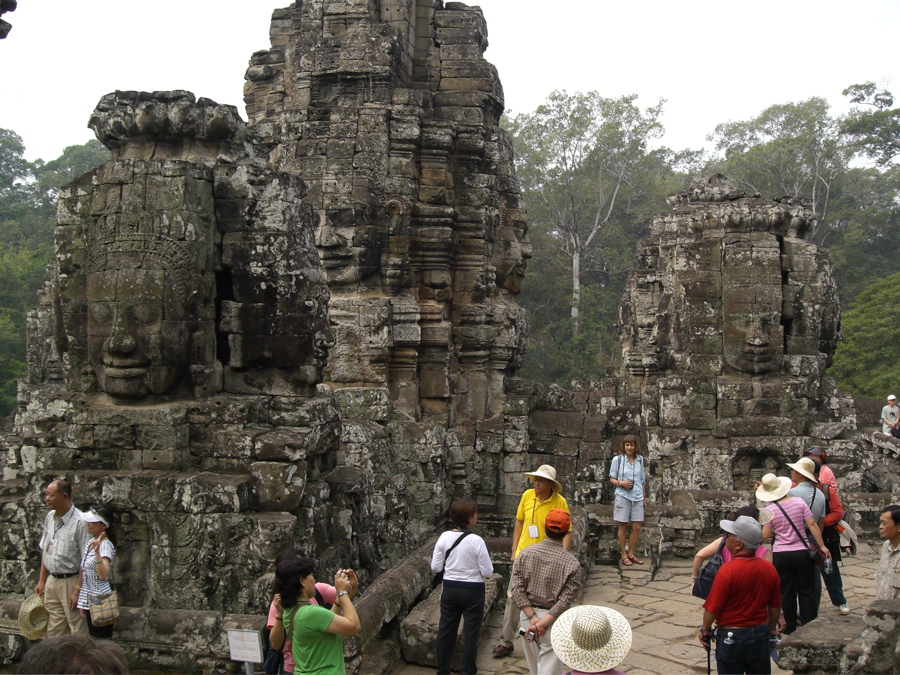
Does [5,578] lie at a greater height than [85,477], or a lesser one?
lesser

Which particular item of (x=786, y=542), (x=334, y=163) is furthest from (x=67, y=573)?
(x=334, y=163)

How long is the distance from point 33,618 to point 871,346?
2507 cm

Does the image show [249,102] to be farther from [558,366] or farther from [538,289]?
[538,289]

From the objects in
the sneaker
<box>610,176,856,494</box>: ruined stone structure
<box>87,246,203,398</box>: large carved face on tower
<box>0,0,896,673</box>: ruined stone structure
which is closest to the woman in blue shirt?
<box>0,0,896,673</box>: ruined stone structure

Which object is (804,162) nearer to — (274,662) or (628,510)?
(628,510)

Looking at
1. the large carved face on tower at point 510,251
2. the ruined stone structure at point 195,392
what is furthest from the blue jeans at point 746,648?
the large carved face on tower at point 510,251

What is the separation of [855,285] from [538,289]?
1212 centimetres

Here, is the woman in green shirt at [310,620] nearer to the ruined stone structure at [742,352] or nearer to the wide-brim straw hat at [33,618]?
the wide-brim straw hat at [33,618]

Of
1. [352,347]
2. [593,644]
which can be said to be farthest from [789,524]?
[352,347]

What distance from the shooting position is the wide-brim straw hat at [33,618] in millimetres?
5109

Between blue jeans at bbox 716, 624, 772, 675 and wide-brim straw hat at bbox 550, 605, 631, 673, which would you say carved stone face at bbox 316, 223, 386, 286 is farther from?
wide-brim straw hat at bbox 550, 605, 631, 673

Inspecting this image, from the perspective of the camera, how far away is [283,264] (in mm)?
6594

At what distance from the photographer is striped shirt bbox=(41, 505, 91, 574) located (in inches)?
202

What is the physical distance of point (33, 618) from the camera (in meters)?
5.12
